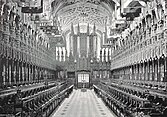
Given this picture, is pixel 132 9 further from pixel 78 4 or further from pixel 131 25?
pixel 78 4

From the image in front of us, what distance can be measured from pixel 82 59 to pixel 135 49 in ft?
85.0

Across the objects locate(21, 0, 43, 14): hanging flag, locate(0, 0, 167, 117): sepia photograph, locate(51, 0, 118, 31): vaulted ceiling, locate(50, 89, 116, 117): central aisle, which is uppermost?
locate(51, 0, 118, 31): vaulted ceiling

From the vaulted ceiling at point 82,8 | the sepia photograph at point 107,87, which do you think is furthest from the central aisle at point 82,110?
the vaulted ceiling at point 82,8

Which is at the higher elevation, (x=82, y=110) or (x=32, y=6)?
(x=32, y=6)

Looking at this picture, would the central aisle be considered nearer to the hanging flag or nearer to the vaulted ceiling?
the hanging flag

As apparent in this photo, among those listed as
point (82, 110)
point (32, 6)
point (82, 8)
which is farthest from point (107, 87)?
point (82, 8)

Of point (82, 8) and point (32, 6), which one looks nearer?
point (32, 6)

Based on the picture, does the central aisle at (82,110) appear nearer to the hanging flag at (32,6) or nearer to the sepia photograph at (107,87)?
the sepia photograph at (107,87)

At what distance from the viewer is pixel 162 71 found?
15336 mm

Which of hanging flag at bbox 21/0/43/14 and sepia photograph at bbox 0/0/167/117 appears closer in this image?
sepia photograph at bbox 0/0/167/117

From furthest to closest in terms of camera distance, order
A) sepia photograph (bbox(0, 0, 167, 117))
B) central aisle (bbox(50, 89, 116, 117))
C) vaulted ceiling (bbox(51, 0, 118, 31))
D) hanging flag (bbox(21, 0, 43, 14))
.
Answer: vaulted ceiling (bbox(51, 0, 118, 31)), hanging flag (bbox(21, 0, 43, 14)), central aisle (bbox(50, 89, 116, 117)), sepia photograph (bbox(0, 0, 167, 117))

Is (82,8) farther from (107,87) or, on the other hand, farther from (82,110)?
(82,110)

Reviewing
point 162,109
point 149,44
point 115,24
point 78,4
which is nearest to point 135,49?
point 115,24

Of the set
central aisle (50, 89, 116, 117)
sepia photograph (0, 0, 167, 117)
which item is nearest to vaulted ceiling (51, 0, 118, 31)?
sepia photograph (0, 0, 167, 117)
